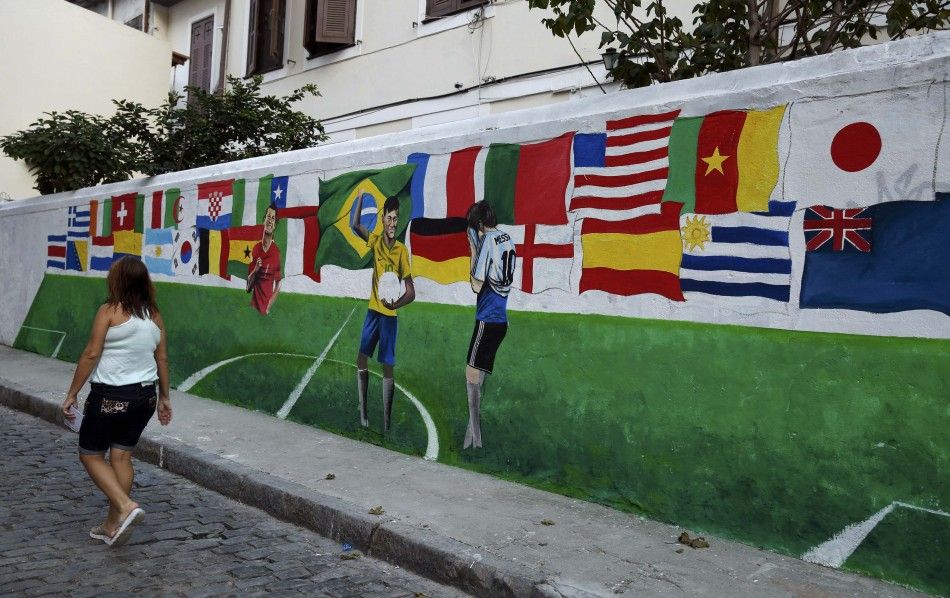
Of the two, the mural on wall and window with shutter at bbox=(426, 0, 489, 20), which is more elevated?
window with shutter at bbox=(426, 0, 489, 20)

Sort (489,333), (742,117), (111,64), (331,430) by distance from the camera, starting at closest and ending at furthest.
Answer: (742,117)
(489,333)
(331,430)
(111,64)

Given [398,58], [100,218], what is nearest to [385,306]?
[100,218]

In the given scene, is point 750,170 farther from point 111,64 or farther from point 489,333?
point 111,64

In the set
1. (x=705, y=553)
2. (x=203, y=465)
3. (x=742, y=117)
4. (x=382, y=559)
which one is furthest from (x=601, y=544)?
(x=203, y=465)

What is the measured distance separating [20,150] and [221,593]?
32.0 ft

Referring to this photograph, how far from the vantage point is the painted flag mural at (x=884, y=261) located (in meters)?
3.86

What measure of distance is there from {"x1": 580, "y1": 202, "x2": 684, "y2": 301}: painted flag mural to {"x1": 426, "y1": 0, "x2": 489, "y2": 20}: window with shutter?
622 centimetres

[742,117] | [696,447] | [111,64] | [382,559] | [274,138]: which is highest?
[111,64]

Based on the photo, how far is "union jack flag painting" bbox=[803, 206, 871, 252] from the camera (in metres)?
4.09

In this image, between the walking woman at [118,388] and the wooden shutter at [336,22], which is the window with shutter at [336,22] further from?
the walking woman at [118,388]

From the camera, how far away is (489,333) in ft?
19.0

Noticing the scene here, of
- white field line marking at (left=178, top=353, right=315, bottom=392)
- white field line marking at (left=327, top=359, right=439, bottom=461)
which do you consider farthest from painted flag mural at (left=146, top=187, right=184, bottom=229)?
white field line marking at (left=327, top=359, right=439, bottom=461)

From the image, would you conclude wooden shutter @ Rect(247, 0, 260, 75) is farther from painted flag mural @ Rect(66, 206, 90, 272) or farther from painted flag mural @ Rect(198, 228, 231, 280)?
painted flag mural @ Rect(198, 228, 231, 280)

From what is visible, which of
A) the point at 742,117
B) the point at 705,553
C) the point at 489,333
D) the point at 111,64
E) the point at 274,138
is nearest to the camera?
the point at 705,553
